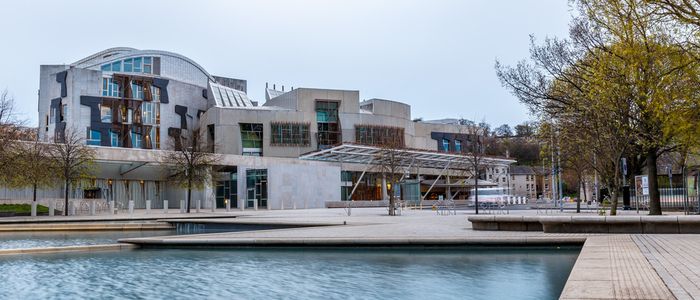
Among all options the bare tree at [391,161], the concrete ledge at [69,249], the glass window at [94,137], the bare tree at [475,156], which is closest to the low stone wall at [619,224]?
the concrete ledge at [69,249]

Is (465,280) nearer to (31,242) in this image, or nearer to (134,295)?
(134,295)

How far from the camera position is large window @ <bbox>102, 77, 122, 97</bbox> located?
63.2 meters

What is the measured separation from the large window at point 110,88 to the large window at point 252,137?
46.2 feet

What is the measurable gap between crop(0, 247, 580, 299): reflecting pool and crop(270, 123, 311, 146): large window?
50.9m

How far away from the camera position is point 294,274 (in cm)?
→ 1157

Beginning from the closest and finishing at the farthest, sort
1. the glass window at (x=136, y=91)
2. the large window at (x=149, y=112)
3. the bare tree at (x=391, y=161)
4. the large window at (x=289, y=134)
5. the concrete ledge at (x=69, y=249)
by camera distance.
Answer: the concrete ledge at (x=69, y=249) → the bare tree at (x=391, y=161) → the glass window at (x=136, y=91) → the large window at (x=289, y=134) → the large window at (x=149, y=112)

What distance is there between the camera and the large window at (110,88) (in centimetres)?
6322

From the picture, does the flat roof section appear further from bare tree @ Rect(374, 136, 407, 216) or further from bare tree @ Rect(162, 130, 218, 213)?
bare tree @ Rect(162, 130, 218, 213)

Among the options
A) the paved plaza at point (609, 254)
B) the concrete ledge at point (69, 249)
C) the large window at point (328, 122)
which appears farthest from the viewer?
the large window at point (328, 122)

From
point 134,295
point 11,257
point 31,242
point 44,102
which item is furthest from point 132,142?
point 134,295

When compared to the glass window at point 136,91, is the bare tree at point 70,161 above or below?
below

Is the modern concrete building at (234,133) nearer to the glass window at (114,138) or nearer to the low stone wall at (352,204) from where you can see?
the glass window at (114,138)

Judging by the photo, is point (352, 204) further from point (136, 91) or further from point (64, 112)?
point (64, 112)

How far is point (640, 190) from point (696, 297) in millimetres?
28884
